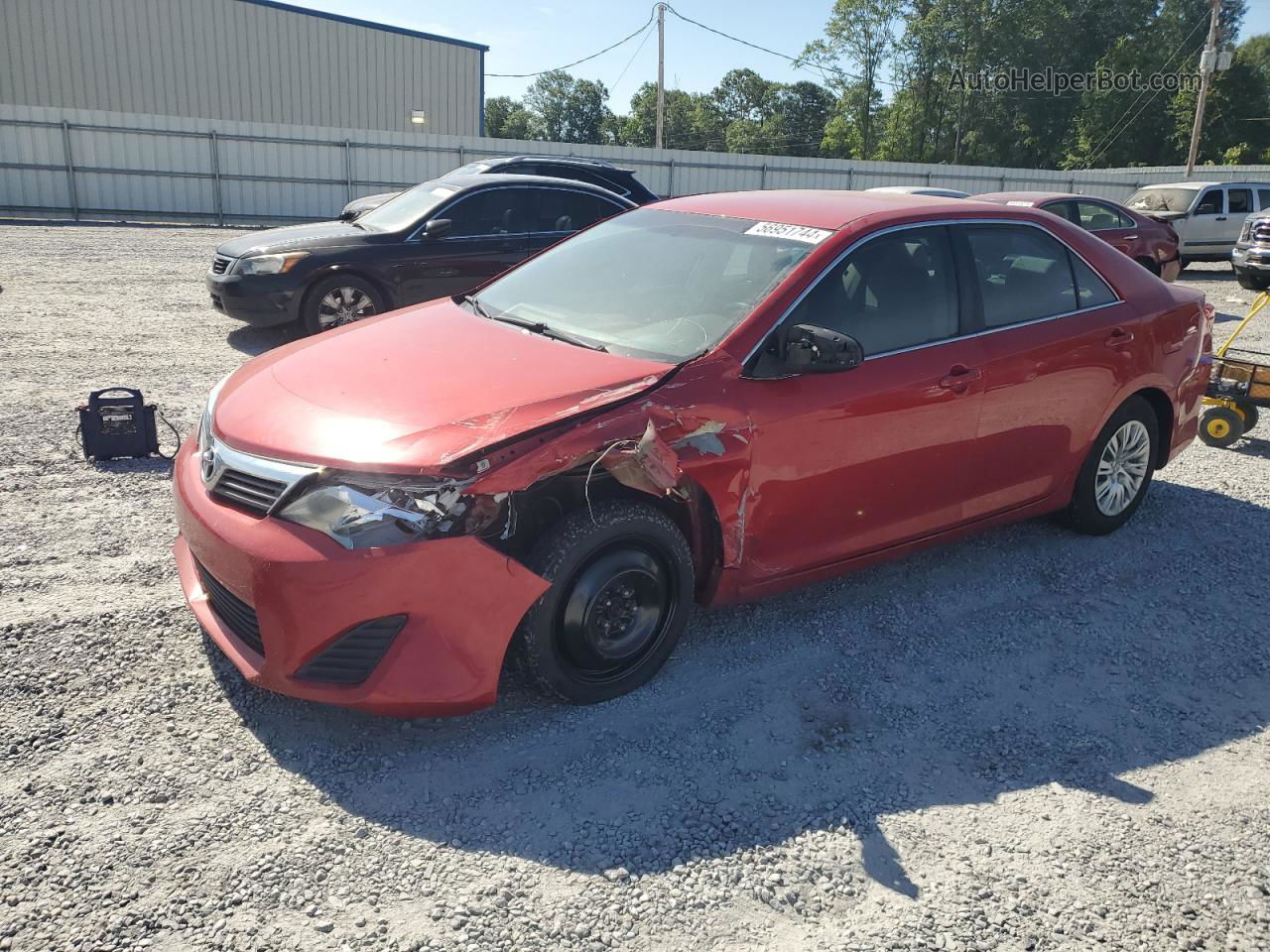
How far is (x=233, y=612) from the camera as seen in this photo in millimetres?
3131

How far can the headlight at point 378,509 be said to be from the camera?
9.45 ft

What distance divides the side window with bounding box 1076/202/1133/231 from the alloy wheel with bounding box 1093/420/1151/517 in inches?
411

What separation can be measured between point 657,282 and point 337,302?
5.37 metres

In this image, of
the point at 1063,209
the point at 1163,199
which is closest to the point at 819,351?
the point at 1063,209

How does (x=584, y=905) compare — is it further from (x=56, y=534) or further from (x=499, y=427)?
(x=56, y=534)

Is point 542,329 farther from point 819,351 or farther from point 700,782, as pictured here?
point 700,782

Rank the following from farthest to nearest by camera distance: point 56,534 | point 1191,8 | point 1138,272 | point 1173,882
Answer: point 1191,8 < point 1138,272 < point 56,534 < point 1173,882

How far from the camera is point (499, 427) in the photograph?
3.03m

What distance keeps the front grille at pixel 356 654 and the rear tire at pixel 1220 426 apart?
621cm

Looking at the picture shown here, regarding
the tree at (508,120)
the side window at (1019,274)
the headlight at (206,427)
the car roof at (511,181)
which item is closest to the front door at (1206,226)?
the car roof at (511,181)

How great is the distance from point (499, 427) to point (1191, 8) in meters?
77.0

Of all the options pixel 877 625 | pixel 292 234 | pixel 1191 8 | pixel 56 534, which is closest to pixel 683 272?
pixel 877 625

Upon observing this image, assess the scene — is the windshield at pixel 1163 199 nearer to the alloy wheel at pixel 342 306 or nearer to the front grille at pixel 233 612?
the alloy wheel at pixel 342 306

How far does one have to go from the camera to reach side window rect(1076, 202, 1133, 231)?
1441 centimetres
